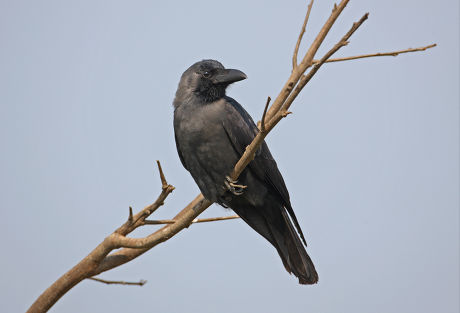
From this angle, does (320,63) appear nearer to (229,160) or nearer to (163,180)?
(163,180)

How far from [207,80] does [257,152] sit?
0.95m

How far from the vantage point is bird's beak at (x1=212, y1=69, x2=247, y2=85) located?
5570 millimetres

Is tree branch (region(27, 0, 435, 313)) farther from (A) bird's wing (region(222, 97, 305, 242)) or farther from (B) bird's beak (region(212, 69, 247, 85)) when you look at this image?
(B) bird's beak (region(212, 69, 247, 85))

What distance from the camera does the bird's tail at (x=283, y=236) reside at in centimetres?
555

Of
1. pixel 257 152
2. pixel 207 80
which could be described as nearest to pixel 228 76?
pixel 207 80

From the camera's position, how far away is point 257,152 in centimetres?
536

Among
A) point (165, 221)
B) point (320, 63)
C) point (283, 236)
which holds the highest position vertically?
point (320, 63)

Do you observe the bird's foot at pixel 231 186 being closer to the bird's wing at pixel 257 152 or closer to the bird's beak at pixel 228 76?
the bird's wing at pixel 257 152

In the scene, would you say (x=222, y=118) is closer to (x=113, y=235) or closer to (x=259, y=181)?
(x=259, y=181)

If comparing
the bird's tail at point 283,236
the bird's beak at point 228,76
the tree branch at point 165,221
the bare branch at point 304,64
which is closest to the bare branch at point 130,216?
the tree branch at point 165,221

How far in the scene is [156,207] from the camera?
4.45 m

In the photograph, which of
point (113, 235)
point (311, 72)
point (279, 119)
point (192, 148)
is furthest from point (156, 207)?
point (311, 72)

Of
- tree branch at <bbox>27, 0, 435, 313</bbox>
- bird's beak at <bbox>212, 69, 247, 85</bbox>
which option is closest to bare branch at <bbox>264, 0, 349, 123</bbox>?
tree branch at <bbox>27, 0, 435, 313</bbox>

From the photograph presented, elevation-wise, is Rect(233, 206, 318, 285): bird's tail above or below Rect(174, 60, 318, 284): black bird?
below
